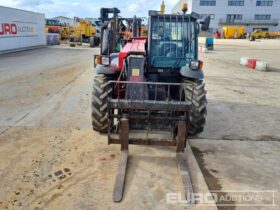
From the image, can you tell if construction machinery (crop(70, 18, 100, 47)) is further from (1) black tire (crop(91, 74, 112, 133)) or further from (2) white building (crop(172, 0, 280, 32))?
(2) white building (crop(172, 0, 280, 32))

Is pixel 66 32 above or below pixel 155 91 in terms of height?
above

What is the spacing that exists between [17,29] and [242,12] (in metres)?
66.5

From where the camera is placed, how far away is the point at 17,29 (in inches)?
938

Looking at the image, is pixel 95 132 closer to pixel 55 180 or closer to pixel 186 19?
pixel 55 180

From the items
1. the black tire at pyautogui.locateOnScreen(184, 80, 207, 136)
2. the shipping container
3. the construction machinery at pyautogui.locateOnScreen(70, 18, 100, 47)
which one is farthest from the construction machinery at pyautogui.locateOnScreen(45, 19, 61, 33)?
the black tire at pyautogui.locateOnScreen(184, 80, 207, 136)

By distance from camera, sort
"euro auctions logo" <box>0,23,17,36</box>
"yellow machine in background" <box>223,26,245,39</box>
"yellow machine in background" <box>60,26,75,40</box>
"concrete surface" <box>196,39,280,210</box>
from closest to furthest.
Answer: "concrete surface" <box>196,39,280,210</box>, "euro auctions logo" <box>0,23,17,36</box>, "yellow machine in background" <box>60,26,75,40</box>, "yellow machine in background" <box>223,26,245,39</box>

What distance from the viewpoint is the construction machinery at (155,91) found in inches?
184

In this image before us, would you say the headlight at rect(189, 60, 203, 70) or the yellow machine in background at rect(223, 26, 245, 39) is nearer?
the headlight at rect(189, 60, 203, 70)

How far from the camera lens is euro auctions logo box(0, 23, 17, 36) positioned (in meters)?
21.3

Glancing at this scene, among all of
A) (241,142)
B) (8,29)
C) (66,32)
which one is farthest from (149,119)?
(66,32)

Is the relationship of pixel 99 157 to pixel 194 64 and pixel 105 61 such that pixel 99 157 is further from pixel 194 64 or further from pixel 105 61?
pixel 194 64

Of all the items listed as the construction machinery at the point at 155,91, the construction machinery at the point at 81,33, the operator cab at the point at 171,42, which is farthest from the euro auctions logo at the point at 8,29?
the operator cab at the point at 171,42

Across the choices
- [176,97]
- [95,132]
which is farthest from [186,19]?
[95,132]

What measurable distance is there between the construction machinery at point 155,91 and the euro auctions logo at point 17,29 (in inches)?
720
